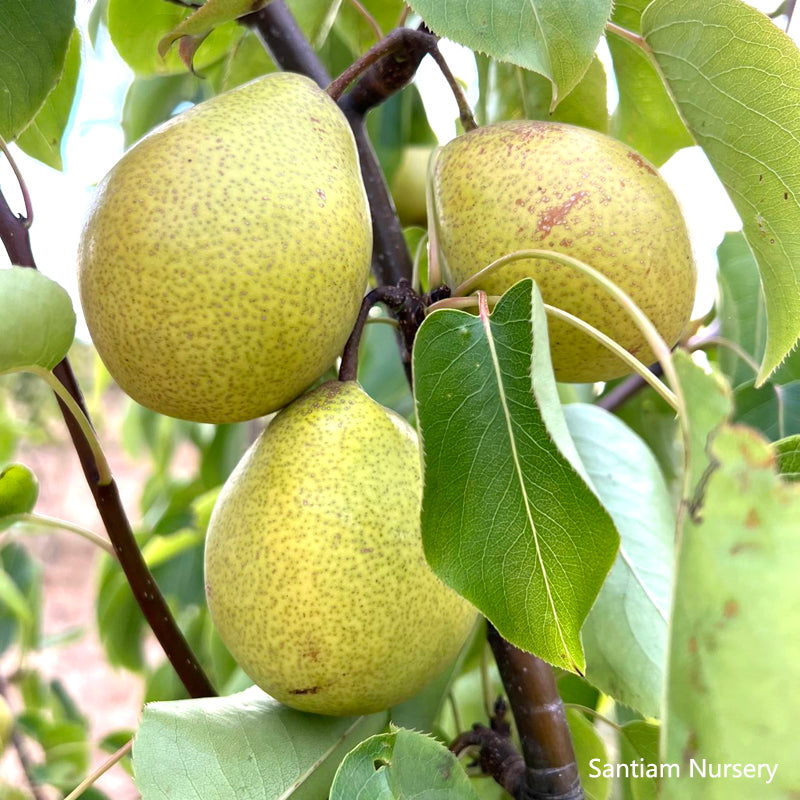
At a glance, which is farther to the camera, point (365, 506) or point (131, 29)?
point (131, 29)

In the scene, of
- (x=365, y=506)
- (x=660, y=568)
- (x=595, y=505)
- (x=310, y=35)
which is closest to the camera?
(x=595, y=505)

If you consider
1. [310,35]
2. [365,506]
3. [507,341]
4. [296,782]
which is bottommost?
Result: [296,782]

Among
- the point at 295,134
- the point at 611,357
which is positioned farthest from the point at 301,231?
the point at 611,357

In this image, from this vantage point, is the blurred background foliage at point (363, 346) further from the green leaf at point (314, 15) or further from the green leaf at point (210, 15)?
the green leaf at point (210, 15)

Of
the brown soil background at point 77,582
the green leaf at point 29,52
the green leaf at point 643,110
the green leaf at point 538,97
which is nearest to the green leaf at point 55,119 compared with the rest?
the green leaf at point 29,52

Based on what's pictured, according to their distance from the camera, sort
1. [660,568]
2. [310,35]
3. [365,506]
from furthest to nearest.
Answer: [310,35]
[660,568]
[365,506]

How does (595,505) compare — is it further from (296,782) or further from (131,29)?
(131,29)

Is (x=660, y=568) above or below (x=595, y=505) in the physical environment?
below

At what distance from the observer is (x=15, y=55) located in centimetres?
63

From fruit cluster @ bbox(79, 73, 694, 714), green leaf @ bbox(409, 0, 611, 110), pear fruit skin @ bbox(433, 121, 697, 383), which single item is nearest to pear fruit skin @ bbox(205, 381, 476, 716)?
fruit cluster @ bbox(79, 73, 694, 714)

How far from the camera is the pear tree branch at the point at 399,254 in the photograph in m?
0.65

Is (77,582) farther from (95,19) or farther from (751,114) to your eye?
(751,114)

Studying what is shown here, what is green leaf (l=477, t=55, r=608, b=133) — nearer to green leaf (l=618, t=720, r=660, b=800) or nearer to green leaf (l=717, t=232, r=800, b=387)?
green leaf (l=717, t=232, r=800, b=387)

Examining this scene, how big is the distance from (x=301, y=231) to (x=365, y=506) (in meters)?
0.17
